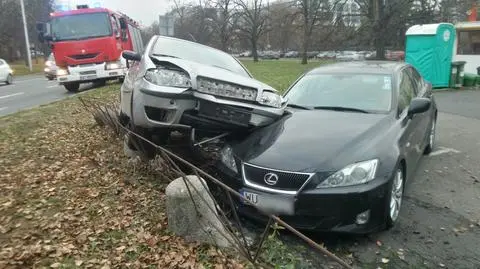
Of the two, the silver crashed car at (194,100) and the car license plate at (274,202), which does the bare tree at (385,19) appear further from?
the car license plate at (274,202)

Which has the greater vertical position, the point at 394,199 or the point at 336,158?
the point at 336,158

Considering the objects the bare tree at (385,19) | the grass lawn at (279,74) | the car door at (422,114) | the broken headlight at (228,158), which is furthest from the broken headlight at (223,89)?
the bare tree at (385,19)

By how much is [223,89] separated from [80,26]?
12994mm

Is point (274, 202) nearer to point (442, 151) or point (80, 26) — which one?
point (442, 151)

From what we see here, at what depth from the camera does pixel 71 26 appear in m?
15.7

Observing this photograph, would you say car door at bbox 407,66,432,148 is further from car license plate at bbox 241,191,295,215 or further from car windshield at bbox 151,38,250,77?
car license plate at bbox 241,191,295,215

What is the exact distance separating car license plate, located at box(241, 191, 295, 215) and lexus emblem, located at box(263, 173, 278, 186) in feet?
0.37

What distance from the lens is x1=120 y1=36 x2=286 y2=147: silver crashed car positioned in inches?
177

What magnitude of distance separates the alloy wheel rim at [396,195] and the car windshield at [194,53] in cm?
261

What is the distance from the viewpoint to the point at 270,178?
3834 mm

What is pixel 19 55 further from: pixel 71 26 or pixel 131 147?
pixel 131 147

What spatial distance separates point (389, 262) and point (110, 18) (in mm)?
14860

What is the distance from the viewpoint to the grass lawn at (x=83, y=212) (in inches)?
133

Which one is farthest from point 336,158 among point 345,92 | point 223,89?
point 345,92
